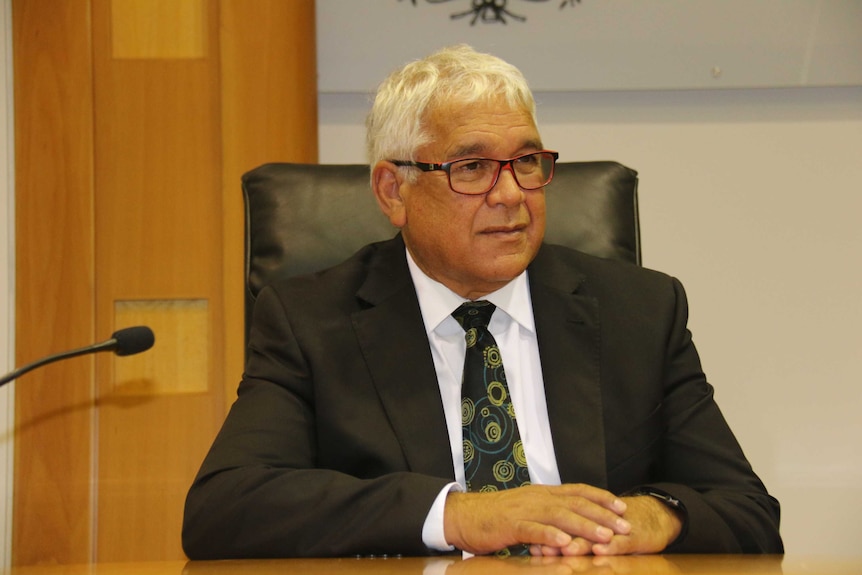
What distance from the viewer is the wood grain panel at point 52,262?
101 inches

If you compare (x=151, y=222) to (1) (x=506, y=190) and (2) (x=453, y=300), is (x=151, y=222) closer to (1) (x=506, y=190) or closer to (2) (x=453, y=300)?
(2) (x=453, y=300)

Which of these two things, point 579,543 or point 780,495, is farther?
point 780,495

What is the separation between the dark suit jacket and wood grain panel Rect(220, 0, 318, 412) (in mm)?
718

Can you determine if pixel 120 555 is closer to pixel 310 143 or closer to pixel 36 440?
pixel 36 440

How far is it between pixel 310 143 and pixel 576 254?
3.22 ft

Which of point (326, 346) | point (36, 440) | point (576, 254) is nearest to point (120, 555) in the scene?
point (36, 440)

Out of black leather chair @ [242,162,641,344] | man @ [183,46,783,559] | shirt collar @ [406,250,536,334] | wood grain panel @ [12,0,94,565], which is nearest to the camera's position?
man @ [183,46,783,559]

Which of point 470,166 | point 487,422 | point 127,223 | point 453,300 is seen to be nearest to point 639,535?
point 487,422

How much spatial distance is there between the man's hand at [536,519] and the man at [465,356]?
98 millimetres

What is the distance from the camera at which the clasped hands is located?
4.49 ft

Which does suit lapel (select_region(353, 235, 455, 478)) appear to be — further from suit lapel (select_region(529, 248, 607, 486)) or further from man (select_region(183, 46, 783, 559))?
suit lapel (select_region(529, 248, 607, 486))

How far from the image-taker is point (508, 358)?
1.84m

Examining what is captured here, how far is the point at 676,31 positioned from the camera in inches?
107

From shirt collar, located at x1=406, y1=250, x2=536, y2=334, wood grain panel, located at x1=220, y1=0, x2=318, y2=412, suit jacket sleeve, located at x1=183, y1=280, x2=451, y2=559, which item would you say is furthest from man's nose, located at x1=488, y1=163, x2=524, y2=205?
wood grain panel, located at x1=220, y1=0, x2=318, y2=412
